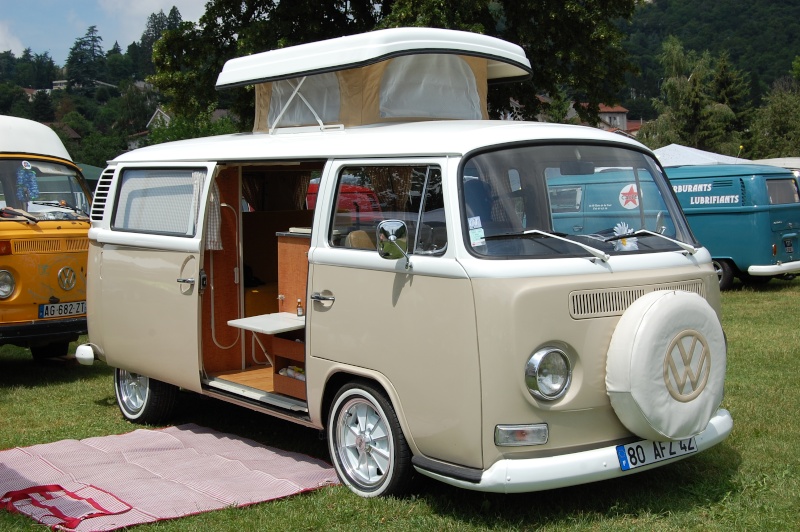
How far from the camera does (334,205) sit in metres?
6.05

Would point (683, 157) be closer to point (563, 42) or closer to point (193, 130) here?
point (563, 42)

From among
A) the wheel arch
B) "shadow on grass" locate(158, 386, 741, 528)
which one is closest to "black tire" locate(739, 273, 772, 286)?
"shadow on grass" locate(158, 386, 741, 528)

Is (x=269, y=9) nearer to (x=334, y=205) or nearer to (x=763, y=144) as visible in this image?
(x=334, y=205)

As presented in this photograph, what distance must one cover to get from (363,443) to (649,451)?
175cm

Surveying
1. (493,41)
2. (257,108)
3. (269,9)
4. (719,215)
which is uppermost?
(269,9)

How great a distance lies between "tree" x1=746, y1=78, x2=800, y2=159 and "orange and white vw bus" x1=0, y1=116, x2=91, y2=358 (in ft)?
142

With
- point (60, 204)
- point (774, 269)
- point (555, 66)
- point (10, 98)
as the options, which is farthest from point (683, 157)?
point (10, 98)

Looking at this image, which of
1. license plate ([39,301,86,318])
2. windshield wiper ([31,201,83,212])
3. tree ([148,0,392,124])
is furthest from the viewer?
tree ([148,0,392,124])

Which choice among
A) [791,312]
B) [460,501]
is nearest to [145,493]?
[460,501]

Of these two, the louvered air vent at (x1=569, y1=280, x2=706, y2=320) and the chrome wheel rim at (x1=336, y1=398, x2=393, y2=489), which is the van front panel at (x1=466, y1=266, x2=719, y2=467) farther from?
the chrome wheel rim at (x1=336, y1=398, x2=393, y2=489)

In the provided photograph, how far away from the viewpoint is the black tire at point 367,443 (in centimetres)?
552

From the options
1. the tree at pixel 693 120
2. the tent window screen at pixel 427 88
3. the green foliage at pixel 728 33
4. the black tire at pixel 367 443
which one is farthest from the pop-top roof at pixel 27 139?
the green foliage at pixel 728 33

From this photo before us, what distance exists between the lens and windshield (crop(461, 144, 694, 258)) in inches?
205

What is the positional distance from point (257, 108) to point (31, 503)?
384cm
